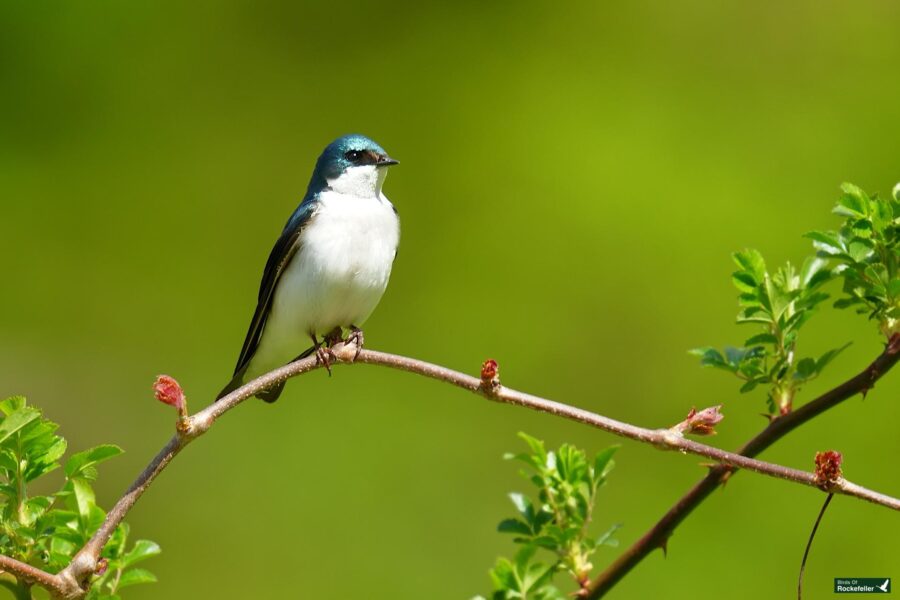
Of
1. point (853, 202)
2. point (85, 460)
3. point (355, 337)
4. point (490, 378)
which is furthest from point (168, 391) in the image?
point (355, 337)

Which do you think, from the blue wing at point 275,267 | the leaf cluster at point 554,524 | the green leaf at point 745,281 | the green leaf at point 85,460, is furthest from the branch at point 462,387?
the blue wing at point 275,267

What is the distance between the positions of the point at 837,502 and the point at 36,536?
2523 millimetres

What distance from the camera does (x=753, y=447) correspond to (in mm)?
1575

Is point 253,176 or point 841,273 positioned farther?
point 253,176

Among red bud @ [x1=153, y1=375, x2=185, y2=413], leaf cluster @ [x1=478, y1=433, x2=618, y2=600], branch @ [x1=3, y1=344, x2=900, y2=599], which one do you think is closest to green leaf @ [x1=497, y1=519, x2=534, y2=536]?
leaf cluster @ [x1=478, y1=433, x2=618, y2=600]

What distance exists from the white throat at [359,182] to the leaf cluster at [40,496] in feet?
5.45

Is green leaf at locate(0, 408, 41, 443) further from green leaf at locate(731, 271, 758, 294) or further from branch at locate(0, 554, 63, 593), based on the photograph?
green leaf at locate(731, 271, 758, 294)

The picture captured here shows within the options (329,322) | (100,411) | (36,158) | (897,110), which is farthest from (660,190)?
(36,158)

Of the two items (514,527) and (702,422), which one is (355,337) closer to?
(514,527)

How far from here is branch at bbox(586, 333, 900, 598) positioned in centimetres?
153

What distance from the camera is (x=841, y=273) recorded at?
5.83 feet

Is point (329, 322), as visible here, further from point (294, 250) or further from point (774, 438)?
point (774, 438)

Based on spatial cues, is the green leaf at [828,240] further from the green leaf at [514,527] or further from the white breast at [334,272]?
the white breast at [334,272]

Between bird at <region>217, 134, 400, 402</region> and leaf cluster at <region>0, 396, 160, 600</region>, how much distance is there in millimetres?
1284
